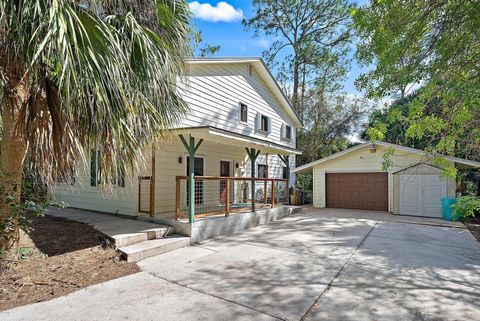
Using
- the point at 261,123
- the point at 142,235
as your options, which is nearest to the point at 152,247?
the point at 142,235

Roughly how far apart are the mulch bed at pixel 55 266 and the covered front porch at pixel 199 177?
1923 millimetres

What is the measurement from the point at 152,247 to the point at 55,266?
1.69 metres

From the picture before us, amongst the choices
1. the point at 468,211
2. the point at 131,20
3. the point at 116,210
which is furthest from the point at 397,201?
the point at 131,20

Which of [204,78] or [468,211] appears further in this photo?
[204,78]

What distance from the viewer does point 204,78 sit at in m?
9.74

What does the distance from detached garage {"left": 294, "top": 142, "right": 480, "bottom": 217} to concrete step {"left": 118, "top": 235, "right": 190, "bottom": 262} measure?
9270 millimetres

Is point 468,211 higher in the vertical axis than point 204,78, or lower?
lower

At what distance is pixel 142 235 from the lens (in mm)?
6125

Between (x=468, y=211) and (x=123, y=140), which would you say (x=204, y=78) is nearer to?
(x=123, y=140)

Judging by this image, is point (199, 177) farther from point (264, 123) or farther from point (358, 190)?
point (358, 190)

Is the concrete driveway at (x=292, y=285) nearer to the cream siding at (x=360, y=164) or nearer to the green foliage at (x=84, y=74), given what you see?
the green foliage at (x=84, y=74)

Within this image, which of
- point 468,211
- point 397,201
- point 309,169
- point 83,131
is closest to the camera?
point 83,131

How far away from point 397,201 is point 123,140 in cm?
1214

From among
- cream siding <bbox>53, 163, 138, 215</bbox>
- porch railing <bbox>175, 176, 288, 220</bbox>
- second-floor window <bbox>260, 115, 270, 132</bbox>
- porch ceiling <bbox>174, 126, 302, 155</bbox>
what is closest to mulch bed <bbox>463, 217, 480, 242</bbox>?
porch railing <bbox>175, 176, 288, 220</bbox>
